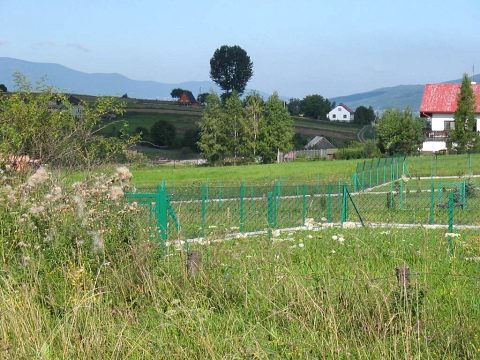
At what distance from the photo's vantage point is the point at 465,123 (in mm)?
64250

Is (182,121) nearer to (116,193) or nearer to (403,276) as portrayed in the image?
(116,193)

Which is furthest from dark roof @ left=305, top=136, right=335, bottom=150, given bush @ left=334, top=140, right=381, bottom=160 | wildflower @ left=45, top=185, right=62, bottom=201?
wildflower @ left=45, top=185, right=62, bottom=201

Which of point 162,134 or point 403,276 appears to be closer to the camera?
point 403,276

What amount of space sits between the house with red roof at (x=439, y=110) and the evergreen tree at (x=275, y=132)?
13.5 meters

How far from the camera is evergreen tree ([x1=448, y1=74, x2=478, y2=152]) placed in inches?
2504

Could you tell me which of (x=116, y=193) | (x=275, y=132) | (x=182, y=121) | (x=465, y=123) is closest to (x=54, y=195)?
(x=116, y=193)

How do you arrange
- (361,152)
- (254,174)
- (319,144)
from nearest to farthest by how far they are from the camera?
(254,174), (361,152), (319,144)

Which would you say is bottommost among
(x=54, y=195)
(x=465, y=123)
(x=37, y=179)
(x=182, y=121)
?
(x=54, y=195)

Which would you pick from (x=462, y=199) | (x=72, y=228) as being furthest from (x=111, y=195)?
(x=462, y=199)

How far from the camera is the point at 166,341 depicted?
5648 mm

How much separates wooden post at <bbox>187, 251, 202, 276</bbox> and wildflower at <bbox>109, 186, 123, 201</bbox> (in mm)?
1019

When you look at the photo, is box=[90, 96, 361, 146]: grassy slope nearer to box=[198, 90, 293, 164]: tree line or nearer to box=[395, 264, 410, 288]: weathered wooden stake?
box=[198, 90, 293, 164]: tree line

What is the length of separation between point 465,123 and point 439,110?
12188mm

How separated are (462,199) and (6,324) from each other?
17899 mm
